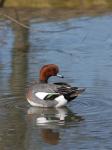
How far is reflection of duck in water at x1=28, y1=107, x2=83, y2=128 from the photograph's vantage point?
1195 cm

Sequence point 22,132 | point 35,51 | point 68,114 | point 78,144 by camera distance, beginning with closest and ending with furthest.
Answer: point 78,144 → point 22,132 → point 68,114 → point 35,51

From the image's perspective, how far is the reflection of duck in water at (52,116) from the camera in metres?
11.9

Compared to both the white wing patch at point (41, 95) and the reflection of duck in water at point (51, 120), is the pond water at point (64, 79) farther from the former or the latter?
the white wing patch at point (41, 95)

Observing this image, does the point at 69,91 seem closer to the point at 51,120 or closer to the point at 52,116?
the point at 52,116

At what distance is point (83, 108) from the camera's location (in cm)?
1281

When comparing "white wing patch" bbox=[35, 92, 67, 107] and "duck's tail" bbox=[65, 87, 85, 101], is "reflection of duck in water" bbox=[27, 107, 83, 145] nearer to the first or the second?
"white wing patch" bbox=[35, 92, 67, 107]

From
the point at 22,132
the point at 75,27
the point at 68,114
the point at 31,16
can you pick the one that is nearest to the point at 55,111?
the point at 68,114

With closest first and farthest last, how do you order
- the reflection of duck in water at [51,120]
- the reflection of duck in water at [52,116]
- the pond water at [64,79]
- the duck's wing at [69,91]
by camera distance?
the pond water at [64,79], the reflection of duck in water at [51,120], the reflection of duck in water at [52,116], the duck's wing at [69,91]

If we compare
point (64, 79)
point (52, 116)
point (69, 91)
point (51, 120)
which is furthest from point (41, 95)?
point (64, 79)

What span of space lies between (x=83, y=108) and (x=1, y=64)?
13.7ft

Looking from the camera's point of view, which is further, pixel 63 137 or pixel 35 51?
pixel 35 51

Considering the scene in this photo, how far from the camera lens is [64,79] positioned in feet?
48.9

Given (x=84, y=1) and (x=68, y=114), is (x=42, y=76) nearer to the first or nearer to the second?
(x=68, y=114)

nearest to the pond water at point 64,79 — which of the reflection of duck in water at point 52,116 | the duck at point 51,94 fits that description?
the reflection of duck in water at point 52,116
